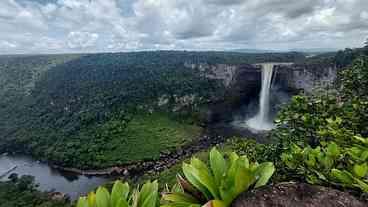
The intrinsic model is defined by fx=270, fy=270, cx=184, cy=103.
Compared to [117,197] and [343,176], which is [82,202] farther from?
[343,176]

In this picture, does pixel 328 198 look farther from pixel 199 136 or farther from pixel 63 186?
pixel 199 136

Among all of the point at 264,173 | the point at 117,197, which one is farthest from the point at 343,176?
the point at 117,197

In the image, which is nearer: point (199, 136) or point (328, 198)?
point (328, 198)

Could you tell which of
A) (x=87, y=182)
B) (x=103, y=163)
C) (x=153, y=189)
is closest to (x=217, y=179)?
(x=153, y=189)

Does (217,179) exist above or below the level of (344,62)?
above

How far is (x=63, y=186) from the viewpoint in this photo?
33.6 m

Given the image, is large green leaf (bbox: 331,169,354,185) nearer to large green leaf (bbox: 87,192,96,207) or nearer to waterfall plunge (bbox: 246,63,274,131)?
large green leaf (bbox: 87,192,96,207)

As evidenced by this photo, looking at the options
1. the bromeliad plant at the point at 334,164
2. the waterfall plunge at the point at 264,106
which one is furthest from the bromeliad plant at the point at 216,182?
the waterfall plunge at the point at 264,106

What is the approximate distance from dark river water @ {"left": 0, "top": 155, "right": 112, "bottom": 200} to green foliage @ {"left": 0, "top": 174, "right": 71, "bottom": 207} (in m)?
2.13

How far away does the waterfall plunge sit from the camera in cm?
4031

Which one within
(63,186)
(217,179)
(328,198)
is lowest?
(63,186)

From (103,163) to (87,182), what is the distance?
14.3 feet

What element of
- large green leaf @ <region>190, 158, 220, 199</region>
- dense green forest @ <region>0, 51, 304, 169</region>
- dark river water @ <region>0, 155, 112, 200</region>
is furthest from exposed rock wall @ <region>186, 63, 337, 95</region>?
large green leaf @ <region>190, 158, 220, 199</region>

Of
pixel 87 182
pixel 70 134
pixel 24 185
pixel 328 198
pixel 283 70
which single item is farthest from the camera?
pixel 70 134
